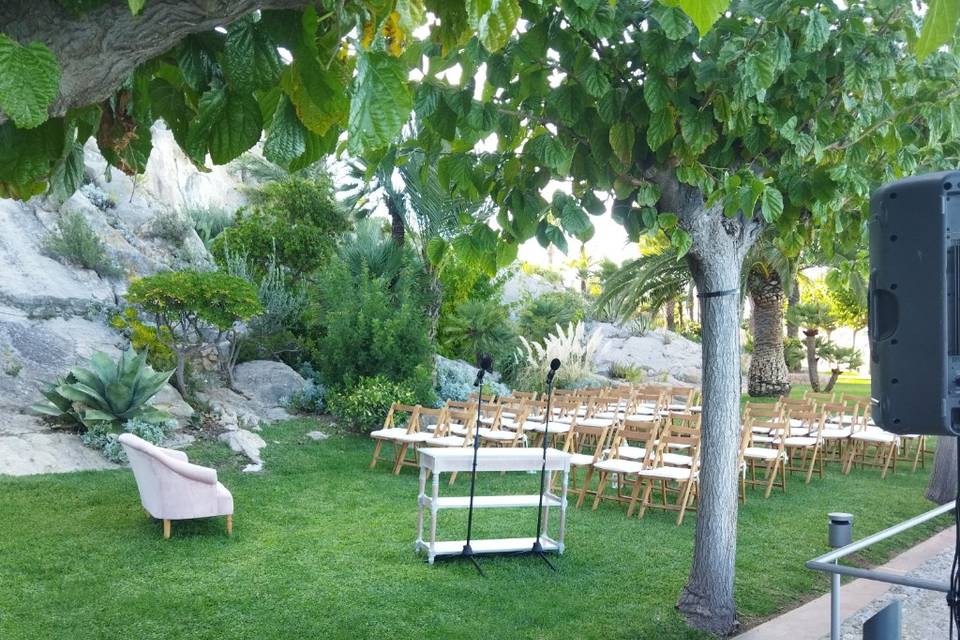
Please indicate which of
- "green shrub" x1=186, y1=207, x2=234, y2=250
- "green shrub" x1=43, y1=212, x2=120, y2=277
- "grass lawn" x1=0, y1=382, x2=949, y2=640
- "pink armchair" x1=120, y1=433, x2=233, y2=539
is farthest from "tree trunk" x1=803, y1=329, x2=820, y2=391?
"pink armchair" x1=120, y1=433, x2=233, y2=539

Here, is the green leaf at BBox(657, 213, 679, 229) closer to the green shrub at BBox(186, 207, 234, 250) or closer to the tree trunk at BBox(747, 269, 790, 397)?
the tree trunk at BBox(747, 269, 790, 397)

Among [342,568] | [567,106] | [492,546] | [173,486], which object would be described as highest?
[567,106]

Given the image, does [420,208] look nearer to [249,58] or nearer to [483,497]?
[483,497]

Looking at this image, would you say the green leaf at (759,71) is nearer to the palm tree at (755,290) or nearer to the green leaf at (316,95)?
the green leaf at (316,95)

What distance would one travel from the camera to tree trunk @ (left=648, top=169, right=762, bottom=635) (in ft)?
16.8

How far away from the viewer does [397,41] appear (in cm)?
145

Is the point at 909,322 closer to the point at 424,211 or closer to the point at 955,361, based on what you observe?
the point at 955,361

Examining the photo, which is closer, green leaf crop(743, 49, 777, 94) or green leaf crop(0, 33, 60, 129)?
green leaf crop(0, 33, 60, 129)

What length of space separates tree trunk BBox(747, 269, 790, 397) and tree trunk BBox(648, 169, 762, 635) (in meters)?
15.0

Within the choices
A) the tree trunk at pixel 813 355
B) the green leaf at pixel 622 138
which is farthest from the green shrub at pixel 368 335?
the tree trunk at pixel 813 355

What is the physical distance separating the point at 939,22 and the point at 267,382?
13205mm

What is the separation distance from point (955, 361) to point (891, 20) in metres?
2.66

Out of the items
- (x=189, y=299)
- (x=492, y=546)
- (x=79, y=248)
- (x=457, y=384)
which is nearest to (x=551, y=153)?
(x=492, y=546)

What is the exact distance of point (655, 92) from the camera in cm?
382
